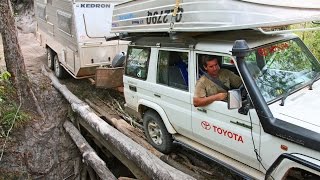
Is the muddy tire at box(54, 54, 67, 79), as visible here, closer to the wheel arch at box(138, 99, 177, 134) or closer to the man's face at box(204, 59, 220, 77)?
the wheel arch at box(138, 99, 177, 134)

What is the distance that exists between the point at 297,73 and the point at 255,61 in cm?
66

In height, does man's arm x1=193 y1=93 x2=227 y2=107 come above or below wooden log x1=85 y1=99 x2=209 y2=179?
above

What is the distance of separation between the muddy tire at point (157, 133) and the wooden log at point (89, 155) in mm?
1004

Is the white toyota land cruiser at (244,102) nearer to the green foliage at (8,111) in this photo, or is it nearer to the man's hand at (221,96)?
the man's hand at (221,96)

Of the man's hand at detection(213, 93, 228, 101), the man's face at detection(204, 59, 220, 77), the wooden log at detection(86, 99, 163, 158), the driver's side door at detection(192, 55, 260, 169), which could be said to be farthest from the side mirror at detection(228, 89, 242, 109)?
the wooden log at detection(86, 99, 163, 158)

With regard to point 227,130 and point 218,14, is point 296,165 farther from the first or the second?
point 218,14

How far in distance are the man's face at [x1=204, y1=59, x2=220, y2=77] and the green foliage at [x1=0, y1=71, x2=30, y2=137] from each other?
16.3 ft

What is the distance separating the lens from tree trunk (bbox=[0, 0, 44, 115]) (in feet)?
25.4

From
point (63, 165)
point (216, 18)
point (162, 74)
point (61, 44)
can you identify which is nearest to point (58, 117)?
point (63, 165)

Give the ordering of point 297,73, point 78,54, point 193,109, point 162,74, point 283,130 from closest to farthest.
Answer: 1. point 283,130
2. point 297,73
3. point 193,109
4. point 162,74
5. point 78,54

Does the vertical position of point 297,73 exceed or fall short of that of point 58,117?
it exceeds it

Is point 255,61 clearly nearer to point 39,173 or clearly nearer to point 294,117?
point 294,117

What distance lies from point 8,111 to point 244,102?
6.10 metres

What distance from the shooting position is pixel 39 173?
7734 millimetres
